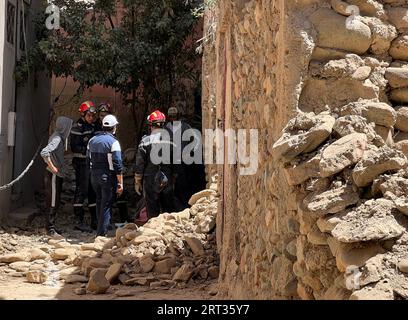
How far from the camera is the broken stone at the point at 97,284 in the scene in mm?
6828

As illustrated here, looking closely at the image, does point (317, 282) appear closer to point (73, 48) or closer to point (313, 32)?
point (313, 32)

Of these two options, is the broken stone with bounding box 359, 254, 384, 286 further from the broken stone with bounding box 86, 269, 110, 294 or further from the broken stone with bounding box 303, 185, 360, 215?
the broken stone with bounding box 86, 269, 110, 294

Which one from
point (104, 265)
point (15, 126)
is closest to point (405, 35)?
point (104, 265)

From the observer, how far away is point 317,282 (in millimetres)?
3141

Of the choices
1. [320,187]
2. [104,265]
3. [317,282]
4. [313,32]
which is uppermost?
[313,32]

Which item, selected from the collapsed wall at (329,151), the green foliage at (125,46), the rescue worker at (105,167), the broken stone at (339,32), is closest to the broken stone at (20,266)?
the rescue worker at (105,167)

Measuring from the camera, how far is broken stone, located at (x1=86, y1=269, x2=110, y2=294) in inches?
269

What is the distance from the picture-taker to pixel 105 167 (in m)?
9.60

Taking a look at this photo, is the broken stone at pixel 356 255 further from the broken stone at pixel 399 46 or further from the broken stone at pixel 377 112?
the broken stone at pixel 399 46

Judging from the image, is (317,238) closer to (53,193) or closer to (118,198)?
(53,193)

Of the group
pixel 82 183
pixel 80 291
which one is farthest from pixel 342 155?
pixel 82 183

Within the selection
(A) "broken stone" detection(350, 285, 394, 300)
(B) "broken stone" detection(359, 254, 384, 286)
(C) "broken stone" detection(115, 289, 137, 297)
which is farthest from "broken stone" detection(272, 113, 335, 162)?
(C) "broken stone" detection(115, 289, 137, 297)
